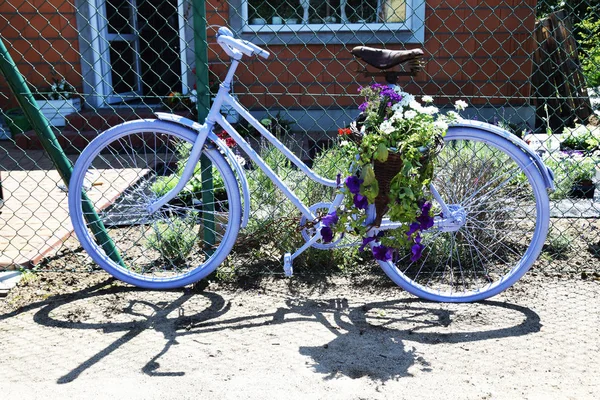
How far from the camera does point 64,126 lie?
8.78 metres

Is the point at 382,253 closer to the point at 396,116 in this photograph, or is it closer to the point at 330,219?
the point at 330,219

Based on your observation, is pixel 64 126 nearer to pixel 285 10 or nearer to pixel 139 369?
pixel 285 10

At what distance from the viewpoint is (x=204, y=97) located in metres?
3.71

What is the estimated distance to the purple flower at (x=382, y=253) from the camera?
127 inches

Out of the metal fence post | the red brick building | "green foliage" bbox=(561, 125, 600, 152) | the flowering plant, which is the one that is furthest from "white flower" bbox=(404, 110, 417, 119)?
the red brick building

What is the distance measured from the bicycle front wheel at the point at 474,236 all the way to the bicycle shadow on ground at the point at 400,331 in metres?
0.11

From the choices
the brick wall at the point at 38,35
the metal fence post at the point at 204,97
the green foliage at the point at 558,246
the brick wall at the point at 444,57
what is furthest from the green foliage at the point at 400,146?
the brick wall at the point at 38,35

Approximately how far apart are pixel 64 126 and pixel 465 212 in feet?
22.0

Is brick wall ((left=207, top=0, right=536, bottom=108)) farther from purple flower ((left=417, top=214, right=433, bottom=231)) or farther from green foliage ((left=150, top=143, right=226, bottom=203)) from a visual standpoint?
purple flower ((left=417, top=214, right=433, bottom=231))

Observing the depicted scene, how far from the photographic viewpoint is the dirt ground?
9.00 feet

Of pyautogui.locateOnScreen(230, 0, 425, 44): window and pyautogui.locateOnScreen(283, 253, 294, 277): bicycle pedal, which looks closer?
pyautogui.locateOnScreen(283, 253, 294, 277): bicycle pedal

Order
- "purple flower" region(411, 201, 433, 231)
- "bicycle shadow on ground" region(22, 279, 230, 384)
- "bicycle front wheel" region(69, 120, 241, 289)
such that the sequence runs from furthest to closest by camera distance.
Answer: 1. "bicycle front wheel" region(69, 120, 241, 289)
2. "bicycle shadow on ground" region(22, 279, 230, 384)
3. "purple flower" region(411, 201, 433, 231)

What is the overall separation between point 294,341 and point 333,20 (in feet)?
21.2

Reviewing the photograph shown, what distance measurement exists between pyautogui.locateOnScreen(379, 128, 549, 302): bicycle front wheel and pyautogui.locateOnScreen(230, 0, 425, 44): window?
447 centimetres
